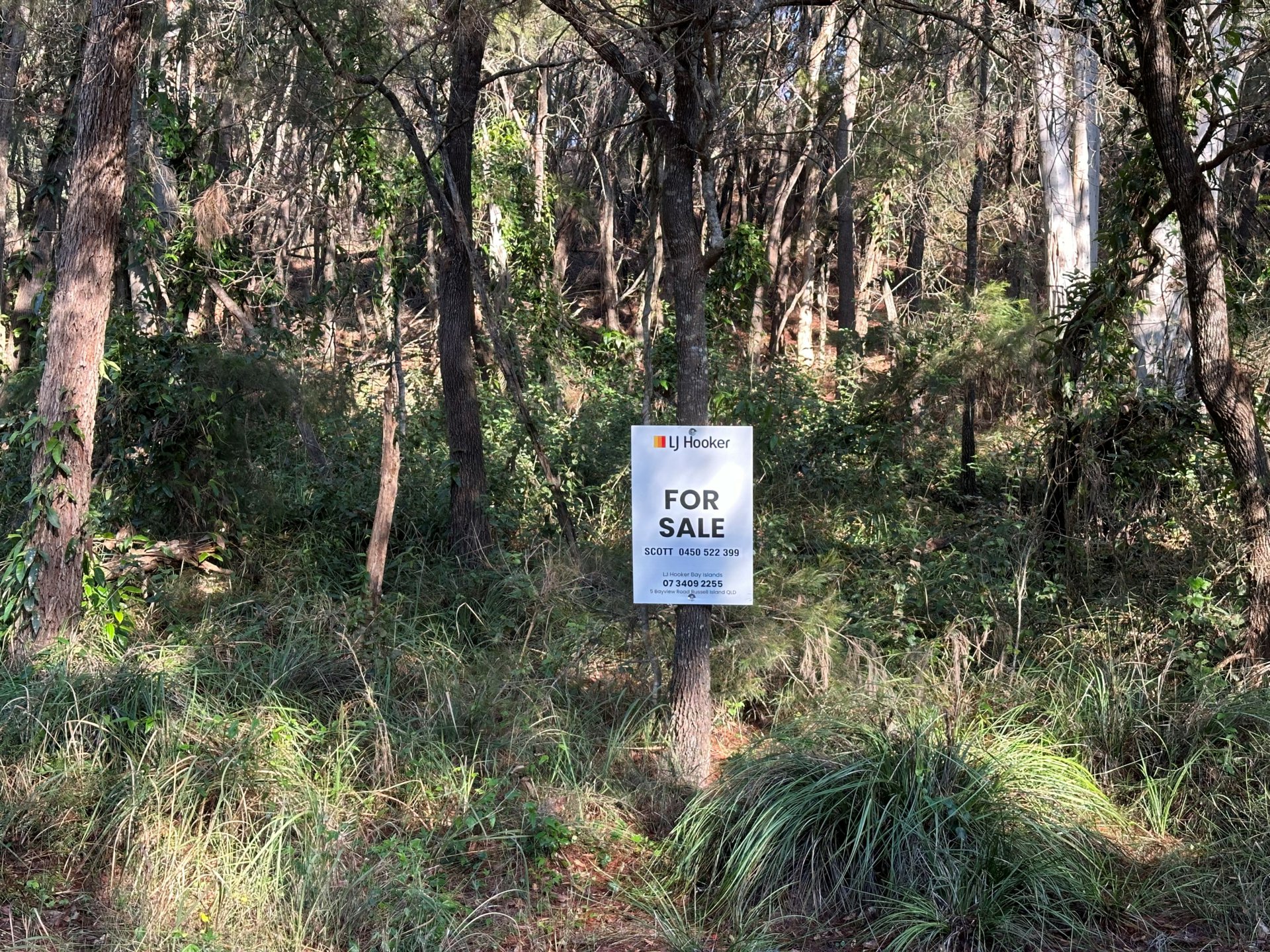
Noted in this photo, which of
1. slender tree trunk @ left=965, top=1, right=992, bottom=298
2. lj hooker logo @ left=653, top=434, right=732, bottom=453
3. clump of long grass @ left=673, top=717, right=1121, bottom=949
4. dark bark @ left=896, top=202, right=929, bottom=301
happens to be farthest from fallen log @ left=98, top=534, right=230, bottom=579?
dark bark @ left=896, top=202, right=929, bottom=301

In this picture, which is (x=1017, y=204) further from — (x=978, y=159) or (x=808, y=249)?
(x=808, y=249)

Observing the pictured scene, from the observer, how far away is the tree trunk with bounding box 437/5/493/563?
28.9 ft

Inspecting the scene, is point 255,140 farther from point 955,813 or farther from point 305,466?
point 955,813

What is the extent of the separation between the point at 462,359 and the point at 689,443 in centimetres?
392

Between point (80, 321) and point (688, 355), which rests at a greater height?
point (80, 321)

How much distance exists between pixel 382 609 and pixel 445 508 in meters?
2.04

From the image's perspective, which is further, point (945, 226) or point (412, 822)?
point (945, 226)

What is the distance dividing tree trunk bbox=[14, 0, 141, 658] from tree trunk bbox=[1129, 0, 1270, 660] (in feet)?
20.5

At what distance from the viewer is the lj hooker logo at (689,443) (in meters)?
5.50

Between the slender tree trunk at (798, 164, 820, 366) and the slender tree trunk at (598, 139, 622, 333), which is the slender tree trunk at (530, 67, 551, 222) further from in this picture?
the slender tree trunk at (798, 164, 820, 366)

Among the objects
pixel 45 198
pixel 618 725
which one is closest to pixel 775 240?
pixel 45 198

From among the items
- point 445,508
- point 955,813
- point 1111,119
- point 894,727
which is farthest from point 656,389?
point 955,813

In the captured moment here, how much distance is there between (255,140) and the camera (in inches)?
866

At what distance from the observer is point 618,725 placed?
609 cm
